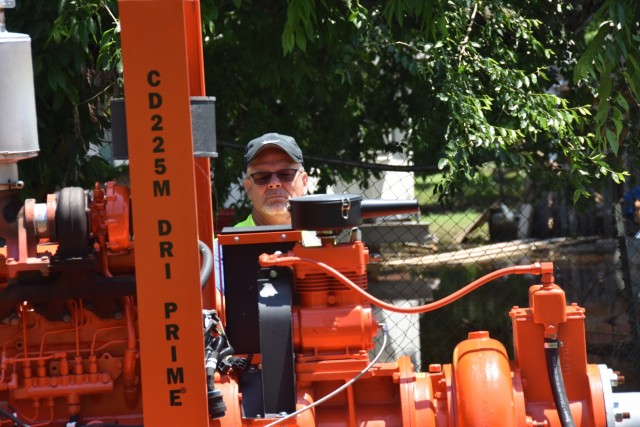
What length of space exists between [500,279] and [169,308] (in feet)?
23.1

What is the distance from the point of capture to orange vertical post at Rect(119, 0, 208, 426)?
94.7 inches

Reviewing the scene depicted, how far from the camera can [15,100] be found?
10.2 feet

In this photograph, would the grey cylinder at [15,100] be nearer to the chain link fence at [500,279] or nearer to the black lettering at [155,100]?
the black lettering at [155,100]

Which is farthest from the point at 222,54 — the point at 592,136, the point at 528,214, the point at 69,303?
the point at 528,214

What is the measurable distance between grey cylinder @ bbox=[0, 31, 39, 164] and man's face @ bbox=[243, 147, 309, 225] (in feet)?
3.83

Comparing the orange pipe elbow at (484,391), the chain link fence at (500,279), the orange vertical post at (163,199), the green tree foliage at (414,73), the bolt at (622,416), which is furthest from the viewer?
the chain link fence at (500,279)

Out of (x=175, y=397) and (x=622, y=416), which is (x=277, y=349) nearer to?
(x=175, y=397)

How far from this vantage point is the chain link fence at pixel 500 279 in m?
7.11

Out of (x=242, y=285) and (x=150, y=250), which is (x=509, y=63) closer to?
(x=242, y=285)

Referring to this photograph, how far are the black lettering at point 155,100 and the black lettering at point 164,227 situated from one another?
0.27 m

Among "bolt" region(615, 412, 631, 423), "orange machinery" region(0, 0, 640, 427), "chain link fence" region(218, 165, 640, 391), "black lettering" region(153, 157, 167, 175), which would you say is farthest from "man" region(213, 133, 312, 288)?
"chain link fence" region(218, 165, 640, 391)

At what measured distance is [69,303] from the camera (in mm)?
3357

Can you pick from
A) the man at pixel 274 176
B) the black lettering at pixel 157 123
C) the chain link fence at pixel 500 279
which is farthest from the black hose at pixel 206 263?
the chain link fence at pixel 500 279

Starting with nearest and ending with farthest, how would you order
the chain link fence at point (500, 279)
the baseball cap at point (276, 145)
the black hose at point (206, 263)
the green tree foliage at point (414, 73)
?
the black hose at point (206, 263) → the baseball cap at point (276, 145) → the green tree foliage at point (414, 73) → the chain link fence at point (500, 279)
